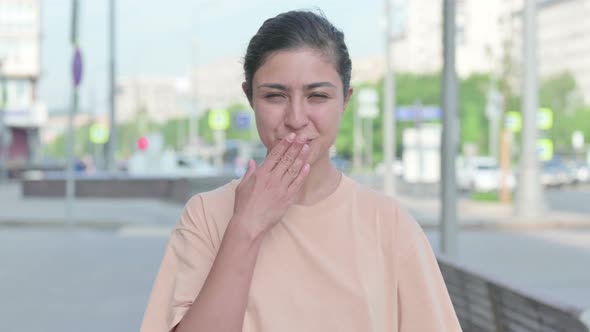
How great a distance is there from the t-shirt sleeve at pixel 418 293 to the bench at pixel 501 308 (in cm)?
217

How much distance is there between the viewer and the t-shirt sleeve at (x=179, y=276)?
81.3 inches

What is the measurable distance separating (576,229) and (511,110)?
1351 cm

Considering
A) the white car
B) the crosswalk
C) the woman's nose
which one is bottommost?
the crosswalk

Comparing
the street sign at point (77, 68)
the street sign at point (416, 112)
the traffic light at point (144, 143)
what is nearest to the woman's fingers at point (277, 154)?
the street sign at point (77, 68)

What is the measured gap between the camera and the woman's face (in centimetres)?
212

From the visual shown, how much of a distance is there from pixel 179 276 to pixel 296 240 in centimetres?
20

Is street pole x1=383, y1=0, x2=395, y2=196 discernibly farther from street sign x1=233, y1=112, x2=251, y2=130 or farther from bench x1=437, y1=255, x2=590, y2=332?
bench x1=437, y1=255, x2=590, y2=332

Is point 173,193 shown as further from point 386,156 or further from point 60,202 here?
point 386,156

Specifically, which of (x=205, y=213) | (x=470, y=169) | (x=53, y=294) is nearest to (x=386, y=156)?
(x=470, y=169)

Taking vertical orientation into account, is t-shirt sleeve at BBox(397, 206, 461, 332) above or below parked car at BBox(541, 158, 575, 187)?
above

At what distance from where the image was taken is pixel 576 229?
2491cm

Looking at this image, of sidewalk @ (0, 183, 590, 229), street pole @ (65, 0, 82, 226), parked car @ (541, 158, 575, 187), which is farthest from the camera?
parked car @ (541, 158, 575, 187)

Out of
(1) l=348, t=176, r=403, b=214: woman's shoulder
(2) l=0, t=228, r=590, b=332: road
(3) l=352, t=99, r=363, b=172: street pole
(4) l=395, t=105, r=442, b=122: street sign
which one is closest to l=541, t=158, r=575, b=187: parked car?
(4) l=395, t=105, r=442, b=122: street sign

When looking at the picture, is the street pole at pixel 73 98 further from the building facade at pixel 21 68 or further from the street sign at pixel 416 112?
the building facade at pixel 21 68
